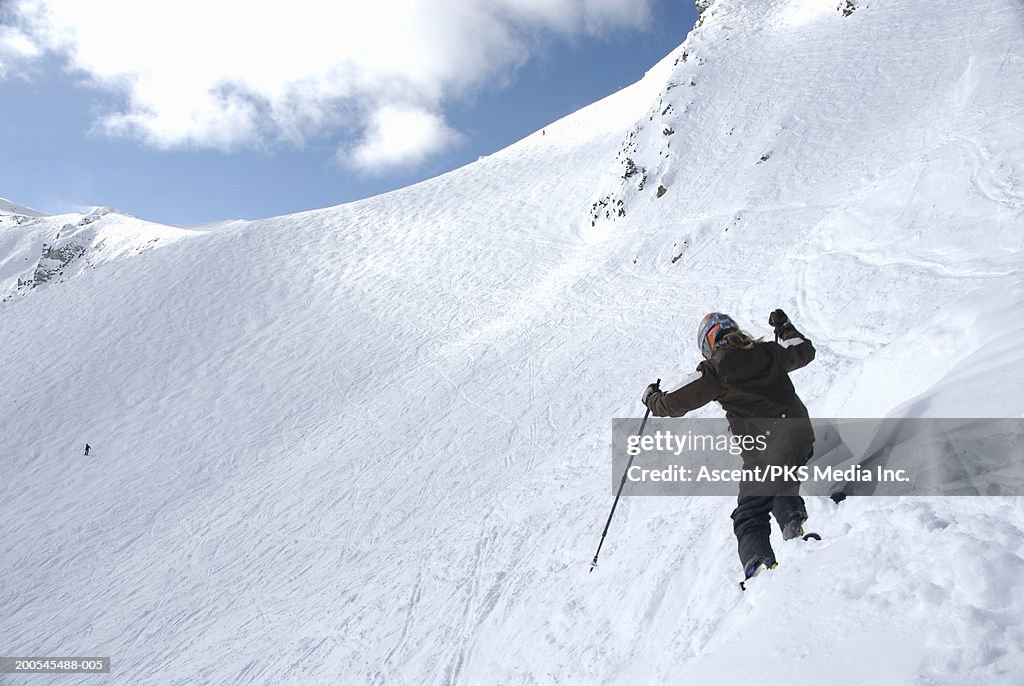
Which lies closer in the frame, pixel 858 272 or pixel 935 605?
pixel 935 605

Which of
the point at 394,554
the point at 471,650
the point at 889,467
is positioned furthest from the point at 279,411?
the point at 889,467

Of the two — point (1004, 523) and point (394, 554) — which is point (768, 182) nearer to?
point (394, 554)

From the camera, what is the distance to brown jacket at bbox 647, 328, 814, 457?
12.6 ft

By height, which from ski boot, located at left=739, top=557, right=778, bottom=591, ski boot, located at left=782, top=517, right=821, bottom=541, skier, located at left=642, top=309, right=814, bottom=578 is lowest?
ski boot, located at left=739, top=557, right=778, bottom=591

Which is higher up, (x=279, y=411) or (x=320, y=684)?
(x=279, y=411)

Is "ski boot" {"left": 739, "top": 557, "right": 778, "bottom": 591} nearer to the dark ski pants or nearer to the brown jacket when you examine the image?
the dark ski pants

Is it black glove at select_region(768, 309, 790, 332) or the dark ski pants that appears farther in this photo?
black glove at select_region(768, 309, 790, 332)

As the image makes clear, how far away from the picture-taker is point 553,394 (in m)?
16.0

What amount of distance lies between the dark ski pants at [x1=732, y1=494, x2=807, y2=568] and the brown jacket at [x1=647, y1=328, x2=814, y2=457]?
1.30ft

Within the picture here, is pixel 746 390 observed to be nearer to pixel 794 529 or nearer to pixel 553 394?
pixel 794 529

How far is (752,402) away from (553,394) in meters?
12.2

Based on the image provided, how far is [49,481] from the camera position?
18891mm

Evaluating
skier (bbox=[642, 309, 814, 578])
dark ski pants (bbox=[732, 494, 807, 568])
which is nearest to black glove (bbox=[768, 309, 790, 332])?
skier (bbox=[642, 309, 814, 578])

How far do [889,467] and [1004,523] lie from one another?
3.32 feet
